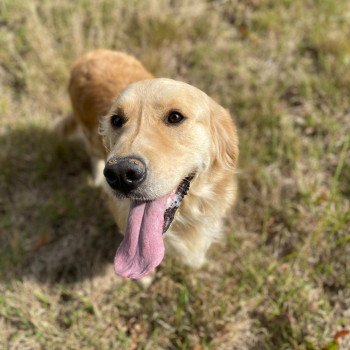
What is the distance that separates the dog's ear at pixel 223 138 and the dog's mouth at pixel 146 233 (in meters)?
0.36

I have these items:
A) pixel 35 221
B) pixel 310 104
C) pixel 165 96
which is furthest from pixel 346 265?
pixel 35 221

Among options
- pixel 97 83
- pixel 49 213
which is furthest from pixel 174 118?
pixel 49 213

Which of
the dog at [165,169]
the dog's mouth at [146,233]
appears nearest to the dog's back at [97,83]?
the dog at [165,169]

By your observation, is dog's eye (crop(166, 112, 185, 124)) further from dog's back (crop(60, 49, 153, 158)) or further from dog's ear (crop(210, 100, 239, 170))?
dog's back (crop(60, 49, 153, 158))

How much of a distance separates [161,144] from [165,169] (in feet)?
0.59

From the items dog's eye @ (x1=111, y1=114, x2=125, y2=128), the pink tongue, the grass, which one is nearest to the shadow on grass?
the grass

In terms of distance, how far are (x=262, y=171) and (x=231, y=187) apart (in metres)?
0.94

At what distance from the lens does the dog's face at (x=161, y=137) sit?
91.5 inches

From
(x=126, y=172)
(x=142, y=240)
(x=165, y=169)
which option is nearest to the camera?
(x=126, y=172)

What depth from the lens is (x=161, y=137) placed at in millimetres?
2525

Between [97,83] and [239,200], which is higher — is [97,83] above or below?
above

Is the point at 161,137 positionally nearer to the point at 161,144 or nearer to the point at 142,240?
the point at 161,144

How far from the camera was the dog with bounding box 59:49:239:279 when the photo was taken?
7.75 feet

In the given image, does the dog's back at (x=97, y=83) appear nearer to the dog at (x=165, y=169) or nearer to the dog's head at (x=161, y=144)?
the dog at (x=165, y=169)
